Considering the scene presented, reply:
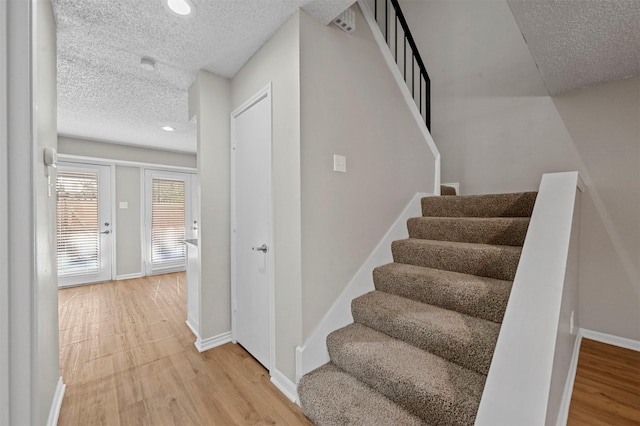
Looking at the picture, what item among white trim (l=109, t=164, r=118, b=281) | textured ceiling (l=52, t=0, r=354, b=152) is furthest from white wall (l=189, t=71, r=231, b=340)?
white trim (l=109, t=164, r=118, b=281)

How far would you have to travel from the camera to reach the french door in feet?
16.0

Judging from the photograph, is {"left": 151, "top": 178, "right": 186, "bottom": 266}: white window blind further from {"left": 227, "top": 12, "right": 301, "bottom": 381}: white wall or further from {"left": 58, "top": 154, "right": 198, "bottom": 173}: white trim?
{"left": 227, "top": 12, "right": 301, "bottom": 381}: white wall

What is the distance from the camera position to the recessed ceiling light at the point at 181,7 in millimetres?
1484

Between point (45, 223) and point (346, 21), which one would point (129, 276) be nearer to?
point (45, 223)

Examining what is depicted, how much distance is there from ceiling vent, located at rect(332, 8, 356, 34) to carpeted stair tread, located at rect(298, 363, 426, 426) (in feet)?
7.50

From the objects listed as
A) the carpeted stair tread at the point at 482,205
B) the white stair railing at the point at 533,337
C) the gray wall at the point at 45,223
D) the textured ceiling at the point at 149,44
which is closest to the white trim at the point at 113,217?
the textured ceiling at the point at 149,44

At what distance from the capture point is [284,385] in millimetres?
1658

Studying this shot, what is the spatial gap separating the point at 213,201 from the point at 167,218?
3458 millimetres

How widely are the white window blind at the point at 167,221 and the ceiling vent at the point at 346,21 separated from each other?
4.60 metres

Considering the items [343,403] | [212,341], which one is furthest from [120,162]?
[343,403]

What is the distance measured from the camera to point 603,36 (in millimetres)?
1636

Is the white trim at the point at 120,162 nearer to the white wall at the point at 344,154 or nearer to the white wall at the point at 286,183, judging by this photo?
the white wall at the point at 286,183

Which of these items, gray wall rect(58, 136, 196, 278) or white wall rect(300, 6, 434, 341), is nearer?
white wall rect(300, 6, 434, 341)

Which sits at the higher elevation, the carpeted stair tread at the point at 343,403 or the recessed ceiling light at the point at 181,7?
the recessed ceiling light at the point at 181,7
